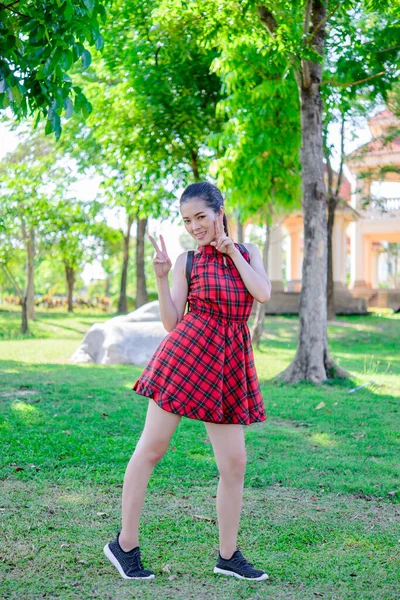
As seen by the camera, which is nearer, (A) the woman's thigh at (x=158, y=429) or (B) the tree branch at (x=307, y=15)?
(A) the woman's thigh at (x=158, y=429)

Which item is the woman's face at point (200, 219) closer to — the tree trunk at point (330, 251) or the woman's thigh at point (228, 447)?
the woman's thigh at point (228, 447)

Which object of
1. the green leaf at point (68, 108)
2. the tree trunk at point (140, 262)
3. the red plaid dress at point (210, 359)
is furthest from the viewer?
the tree trunk at point (140, 262)

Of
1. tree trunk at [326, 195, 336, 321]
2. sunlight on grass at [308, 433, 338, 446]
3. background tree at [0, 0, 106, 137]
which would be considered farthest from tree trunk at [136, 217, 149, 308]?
background tree at [0, 0, 106, 137]

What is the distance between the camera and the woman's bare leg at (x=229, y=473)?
303 cm

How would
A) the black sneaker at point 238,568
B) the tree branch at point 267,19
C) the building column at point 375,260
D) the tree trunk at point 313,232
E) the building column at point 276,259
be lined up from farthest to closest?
the building column at point 375,260 → the building column at point 276,259 → the tree trunk at point 313,232 → the tree branch at point 267,19 → the black sneaker at point 238,568

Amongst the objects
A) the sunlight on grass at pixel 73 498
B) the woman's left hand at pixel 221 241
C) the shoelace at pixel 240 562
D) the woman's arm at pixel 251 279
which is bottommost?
the sunlight on grass at pixel 73 498

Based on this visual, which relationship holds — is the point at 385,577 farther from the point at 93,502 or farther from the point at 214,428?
the point at 93,502

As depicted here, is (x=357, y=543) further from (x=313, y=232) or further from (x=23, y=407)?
(x=313, y=232)

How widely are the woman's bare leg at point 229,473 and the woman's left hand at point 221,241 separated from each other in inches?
30.1

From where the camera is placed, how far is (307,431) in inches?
256

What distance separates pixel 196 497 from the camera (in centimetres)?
438

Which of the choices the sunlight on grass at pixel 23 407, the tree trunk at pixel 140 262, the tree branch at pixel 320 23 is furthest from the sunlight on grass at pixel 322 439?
the tree trunk at pixel 140 262

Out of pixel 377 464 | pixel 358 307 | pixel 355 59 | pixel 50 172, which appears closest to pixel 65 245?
pixel 50 172

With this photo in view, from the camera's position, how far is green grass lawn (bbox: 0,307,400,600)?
3.09m
